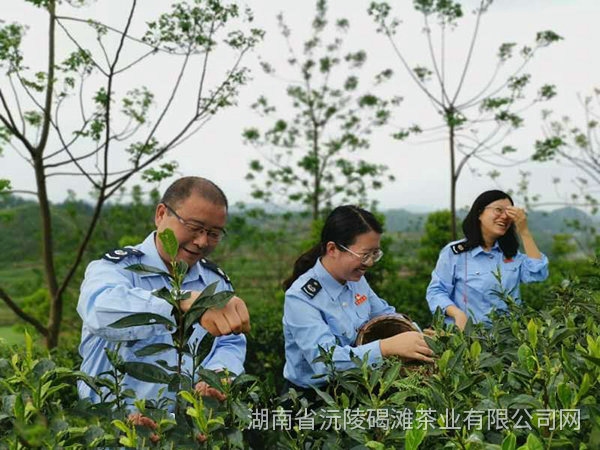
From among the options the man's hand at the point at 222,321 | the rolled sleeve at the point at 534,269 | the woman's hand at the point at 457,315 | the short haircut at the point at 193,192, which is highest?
the short haircut at the point at 193,192

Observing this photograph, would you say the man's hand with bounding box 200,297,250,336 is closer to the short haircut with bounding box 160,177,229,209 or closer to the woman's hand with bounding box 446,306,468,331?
the short haircut with bounding box 160,177,229,209

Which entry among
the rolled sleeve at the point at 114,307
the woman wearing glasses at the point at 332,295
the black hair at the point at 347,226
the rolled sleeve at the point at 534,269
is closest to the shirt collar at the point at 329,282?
the woman wearing glasses at the point at 332,295

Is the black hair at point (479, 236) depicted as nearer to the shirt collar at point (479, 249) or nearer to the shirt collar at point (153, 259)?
the shirt collar at point (479, 249)

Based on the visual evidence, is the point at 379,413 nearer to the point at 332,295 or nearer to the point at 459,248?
the point at 332,295

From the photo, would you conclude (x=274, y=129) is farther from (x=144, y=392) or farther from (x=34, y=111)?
(x=144, y=392)

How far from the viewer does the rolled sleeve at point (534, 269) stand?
3908 millimetres

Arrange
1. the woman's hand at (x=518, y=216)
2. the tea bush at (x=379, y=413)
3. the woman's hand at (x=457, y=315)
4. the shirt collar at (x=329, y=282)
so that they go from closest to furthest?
the tea bush at (x=379, y=413) → the shirt collar at (x=329, y=282) → the woman's hand at (x=457, y=315) → the woman's hand at (x=518, y=216)

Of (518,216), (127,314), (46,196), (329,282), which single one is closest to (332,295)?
(329,282)

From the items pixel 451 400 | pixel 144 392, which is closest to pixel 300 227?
pixel 144 392

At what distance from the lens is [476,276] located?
3.98 metres

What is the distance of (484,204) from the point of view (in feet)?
13.1

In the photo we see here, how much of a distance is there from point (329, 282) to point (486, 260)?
169 cm

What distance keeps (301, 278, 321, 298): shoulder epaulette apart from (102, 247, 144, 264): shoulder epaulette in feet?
2.64

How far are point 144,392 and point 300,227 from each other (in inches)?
390
